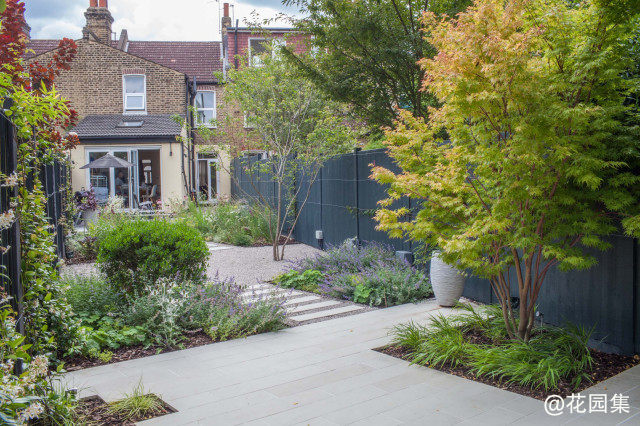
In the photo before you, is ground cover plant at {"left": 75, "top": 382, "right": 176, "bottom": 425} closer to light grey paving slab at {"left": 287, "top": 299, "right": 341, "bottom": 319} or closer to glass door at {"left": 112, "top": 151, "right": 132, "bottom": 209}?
light grey paving slab at {"left": 287, "top": 299, "right": 341, "bottom": 319}

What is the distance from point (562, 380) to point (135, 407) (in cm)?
335

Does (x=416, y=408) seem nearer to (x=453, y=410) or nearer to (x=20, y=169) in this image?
(x=453, y=410)

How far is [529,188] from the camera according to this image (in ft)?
14.4

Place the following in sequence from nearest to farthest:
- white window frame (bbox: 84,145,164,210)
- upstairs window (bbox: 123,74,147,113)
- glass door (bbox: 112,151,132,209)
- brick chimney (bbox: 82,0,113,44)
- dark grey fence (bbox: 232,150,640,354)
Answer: dark grey fence (bbox: 232,150,640,354), white window frame (bbox: 84,145,164,210), glass door (bbox: 112,151,132,209), upstairs window (bbox: 123,74,147,113), brick chimney (bbox: 82,0,113,44)

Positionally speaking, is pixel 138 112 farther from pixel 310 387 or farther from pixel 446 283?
pixel 310 387

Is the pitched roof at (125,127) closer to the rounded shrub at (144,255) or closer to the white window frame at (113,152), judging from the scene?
the white window frame at (113,152)

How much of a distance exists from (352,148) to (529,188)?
23.9 ft

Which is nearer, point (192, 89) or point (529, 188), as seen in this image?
point (529, 188)

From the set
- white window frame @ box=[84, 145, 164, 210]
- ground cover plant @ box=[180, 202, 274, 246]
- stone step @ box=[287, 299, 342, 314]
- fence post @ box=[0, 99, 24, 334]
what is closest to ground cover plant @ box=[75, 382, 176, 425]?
fence post @ box=[0, 99, 24, 334]

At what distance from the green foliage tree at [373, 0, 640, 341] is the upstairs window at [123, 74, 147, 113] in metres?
21.1

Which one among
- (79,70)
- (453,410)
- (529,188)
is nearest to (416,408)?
(453,410)

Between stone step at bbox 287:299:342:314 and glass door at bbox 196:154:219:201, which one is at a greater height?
glass door at bbox 196:154:219:201

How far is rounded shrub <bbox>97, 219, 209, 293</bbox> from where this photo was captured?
6379 mm

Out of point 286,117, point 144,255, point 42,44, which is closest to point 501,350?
point 144,255
